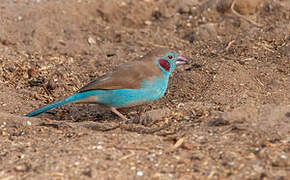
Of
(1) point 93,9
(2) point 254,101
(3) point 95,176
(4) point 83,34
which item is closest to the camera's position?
(3) point 95,176

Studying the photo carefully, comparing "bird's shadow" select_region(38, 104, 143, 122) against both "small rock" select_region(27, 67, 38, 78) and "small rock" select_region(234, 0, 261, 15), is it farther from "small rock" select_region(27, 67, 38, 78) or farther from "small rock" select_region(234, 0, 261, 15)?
"small rock" select_region(234, 0, 261, 15)

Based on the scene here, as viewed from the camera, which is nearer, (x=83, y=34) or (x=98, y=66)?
(x=98, y=66)

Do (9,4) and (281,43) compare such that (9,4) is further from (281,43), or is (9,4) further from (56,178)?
(56,178)

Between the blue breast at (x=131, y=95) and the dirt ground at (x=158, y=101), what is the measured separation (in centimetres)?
20

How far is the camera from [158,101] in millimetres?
5609

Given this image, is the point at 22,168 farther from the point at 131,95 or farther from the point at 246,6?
the point at 246,6

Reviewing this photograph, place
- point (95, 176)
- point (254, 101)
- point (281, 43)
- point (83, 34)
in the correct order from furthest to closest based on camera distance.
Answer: point (83, 34), point (281, 43), point (254, 101), point (95, 176)

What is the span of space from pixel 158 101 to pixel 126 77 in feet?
2.10

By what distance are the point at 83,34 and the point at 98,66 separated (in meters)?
1.14

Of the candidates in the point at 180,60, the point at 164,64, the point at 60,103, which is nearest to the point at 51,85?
the point at 60,103

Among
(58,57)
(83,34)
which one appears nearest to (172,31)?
(83,34)

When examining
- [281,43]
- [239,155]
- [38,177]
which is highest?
[281,43]

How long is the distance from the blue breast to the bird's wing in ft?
0.16

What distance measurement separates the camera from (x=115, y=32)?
7.64 metres
